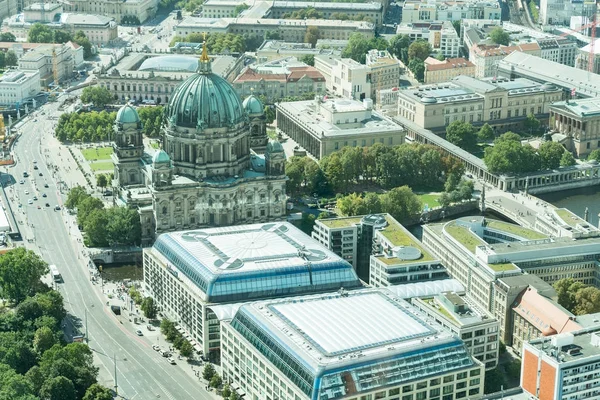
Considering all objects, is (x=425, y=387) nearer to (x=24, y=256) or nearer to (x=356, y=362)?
(x=356, y=362)

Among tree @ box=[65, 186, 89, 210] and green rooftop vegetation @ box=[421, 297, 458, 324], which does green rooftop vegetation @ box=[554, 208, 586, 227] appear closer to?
green rooftop vegetation @ box=[421, 297, 458, 324]

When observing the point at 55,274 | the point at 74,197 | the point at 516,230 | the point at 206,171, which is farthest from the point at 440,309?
the point at 74,197

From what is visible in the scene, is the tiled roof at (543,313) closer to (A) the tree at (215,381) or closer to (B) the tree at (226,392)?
(B) the tree at (226,392)

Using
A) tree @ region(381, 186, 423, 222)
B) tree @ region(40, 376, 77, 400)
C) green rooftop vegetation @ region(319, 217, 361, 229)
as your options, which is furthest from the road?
tree @ region(381, 186, 423, 222)

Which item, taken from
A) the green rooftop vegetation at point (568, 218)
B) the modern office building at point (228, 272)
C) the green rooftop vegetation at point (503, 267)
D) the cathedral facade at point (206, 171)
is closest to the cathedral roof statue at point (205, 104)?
the cathedral facade at point (206, 171)

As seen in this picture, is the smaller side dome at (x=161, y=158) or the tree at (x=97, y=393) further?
the smaller side dome at (x=161, y=158)
